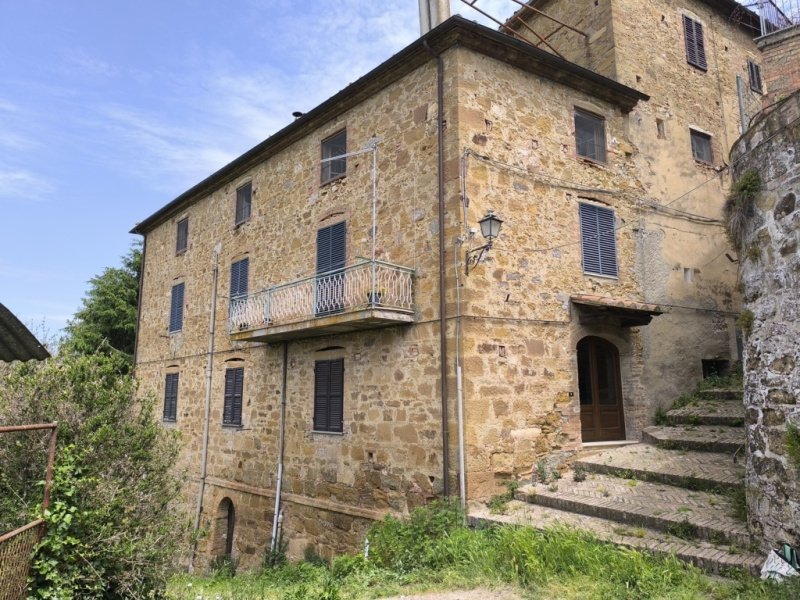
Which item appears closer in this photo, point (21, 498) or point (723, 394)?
point (21, 498)

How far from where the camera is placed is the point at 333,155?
39.9ft

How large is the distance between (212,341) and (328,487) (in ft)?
19.8

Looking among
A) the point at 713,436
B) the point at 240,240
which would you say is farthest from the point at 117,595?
the point at 240,240

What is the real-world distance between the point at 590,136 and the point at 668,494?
699 centimetres

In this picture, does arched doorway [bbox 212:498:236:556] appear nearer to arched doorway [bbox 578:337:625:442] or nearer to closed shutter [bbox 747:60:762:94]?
arched doorway [bbox 578:337:625:442]

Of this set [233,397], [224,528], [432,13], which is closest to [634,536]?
[233,397]

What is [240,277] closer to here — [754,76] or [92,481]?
[92,481]

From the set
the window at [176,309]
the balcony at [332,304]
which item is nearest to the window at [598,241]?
the balcony at [332,304]

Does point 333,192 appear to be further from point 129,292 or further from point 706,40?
point 129,292

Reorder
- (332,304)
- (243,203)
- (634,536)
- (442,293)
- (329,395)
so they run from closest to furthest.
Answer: (634,536) → (442,293) → (332,304) → (329,395) → (243,203)

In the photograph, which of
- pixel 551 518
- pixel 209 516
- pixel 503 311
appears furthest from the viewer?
pixel 209 516

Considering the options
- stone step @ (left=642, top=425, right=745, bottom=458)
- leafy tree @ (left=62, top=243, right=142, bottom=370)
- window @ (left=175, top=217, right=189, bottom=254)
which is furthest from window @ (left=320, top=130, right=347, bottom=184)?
leafy tree @ (left=62, top=243, right=142, bottom=370)

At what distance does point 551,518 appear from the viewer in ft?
25.8

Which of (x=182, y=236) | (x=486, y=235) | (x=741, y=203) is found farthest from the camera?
(x=182, y=236)
